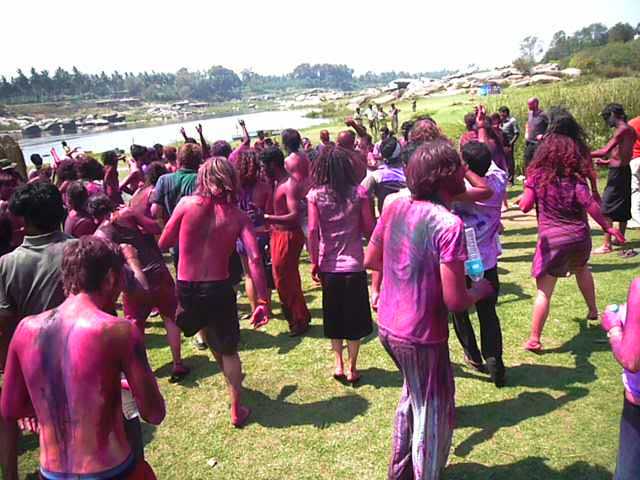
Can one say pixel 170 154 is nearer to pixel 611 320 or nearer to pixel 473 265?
pixel 473 265

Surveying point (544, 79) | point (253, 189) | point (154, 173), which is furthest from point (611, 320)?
point (544, 79)

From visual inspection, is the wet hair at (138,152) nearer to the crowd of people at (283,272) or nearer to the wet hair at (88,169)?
the crowd of people at (283,272)

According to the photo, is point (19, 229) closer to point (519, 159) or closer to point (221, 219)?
point (221, 219)

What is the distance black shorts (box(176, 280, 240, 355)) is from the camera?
3.59 meters

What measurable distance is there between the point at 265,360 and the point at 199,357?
0.73 metres

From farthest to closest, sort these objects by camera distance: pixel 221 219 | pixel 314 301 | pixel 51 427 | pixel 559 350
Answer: pixel 314 301 < pixel 559 350 < pixel 221 219 < pixel 51 427

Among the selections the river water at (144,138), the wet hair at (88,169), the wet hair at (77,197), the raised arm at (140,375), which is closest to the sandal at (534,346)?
the raised arm at (140,375)

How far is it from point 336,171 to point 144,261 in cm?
192

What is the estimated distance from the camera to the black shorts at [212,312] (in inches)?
141

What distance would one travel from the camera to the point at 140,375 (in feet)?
6.42

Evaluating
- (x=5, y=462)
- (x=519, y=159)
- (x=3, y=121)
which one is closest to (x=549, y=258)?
(x=5, y=462)

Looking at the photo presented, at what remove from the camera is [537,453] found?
3178 mm

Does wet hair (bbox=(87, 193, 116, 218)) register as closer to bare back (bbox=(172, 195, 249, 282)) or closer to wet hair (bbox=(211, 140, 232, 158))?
bare back (bbox=(172, 195, 249, 282))

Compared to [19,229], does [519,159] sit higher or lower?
lower
